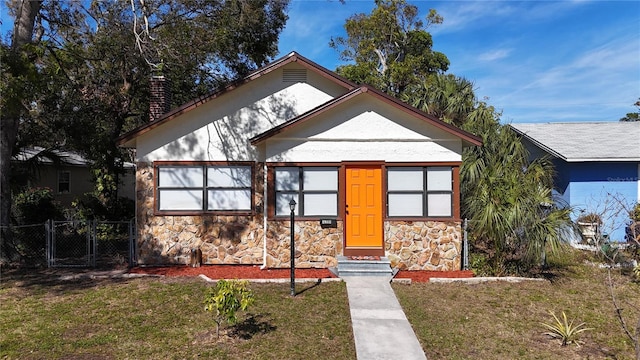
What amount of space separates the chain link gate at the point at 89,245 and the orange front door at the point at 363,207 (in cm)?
592

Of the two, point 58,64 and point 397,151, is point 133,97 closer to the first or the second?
point 58,64

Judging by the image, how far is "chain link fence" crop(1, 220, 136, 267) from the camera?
10711 mm

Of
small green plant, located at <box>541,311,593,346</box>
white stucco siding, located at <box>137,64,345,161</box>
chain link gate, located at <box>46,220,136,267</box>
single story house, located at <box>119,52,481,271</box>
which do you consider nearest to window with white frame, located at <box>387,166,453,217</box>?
single story house, located at <box>119,52,481,271</box>

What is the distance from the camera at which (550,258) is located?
11367mm

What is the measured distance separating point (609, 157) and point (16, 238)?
19.9 meters

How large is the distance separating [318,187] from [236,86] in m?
3.65

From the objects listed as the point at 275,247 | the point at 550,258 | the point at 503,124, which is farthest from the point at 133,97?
the point at 550,258

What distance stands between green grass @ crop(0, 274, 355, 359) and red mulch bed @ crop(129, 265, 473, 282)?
0.88 meters

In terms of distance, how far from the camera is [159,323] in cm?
677

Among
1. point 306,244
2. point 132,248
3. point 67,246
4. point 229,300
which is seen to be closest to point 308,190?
point 306,244

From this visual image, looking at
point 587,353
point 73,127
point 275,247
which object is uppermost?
point 73,127

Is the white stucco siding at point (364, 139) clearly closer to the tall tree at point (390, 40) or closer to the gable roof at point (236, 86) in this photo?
the gable roof at point (236, 86)

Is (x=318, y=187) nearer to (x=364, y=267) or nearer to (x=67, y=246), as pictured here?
(x=364, y=267)

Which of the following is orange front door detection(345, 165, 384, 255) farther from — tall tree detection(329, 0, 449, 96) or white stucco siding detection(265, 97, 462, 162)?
tall tree detection(329, 0, 449, 96)
